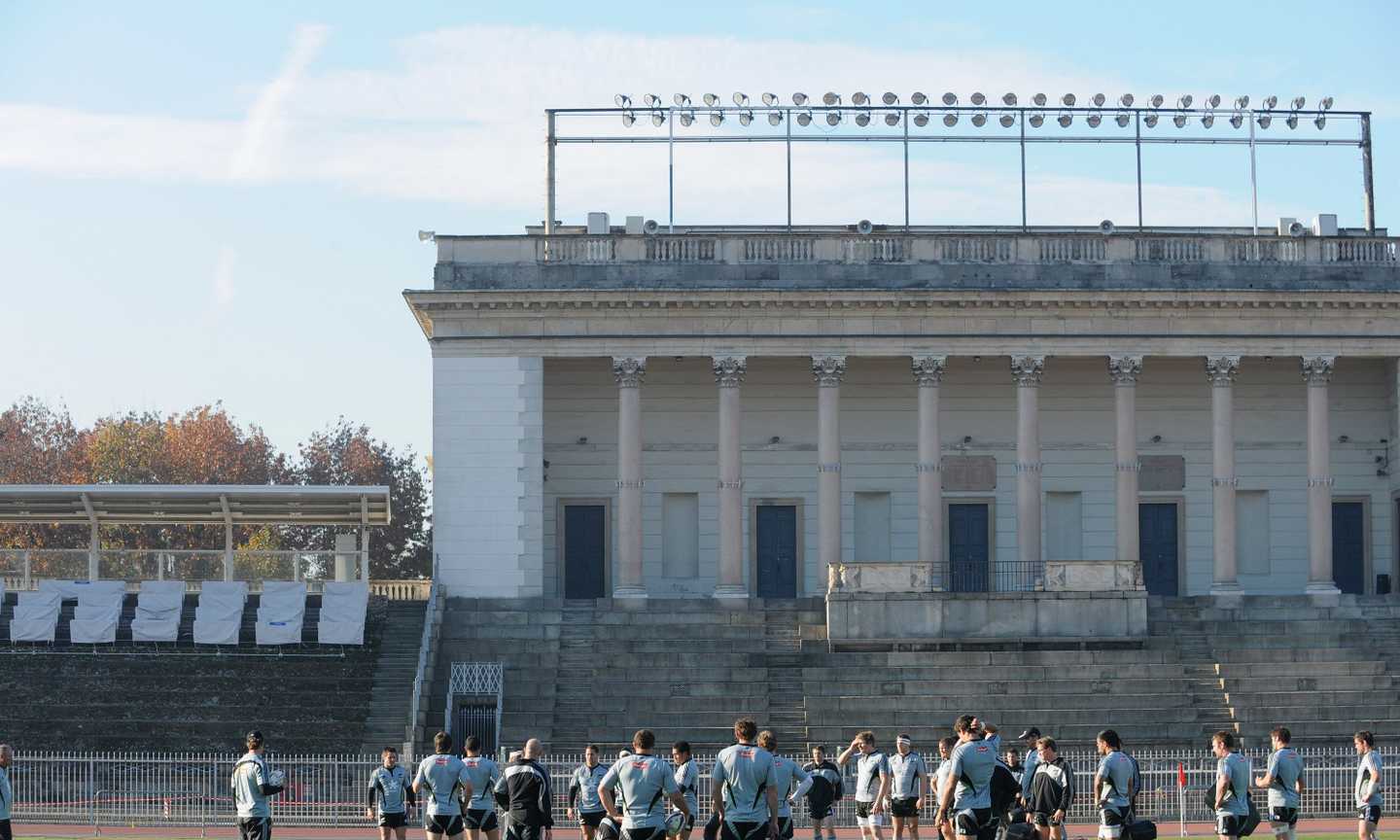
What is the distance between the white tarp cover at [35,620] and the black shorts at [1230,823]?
103 feet

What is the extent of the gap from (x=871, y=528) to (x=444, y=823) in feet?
101

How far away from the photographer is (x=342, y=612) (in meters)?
53.2

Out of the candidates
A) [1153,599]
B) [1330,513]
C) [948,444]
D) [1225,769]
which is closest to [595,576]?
[948,444]

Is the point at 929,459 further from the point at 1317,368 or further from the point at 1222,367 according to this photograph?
the point at 1317,368

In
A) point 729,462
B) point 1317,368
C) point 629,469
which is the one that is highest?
point 1317,368

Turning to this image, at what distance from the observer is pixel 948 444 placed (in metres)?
59.0

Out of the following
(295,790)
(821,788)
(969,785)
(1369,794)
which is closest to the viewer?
(969,785)

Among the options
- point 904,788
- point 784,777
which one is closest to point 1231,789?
point 904,788

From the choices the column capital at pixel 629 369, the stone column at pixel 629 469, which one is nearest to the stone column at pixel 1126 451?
the column capital at pixel 629 369

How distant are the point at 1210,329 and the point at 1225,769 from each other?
29.6m

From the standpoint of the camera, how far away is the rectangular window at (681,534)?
5872cm

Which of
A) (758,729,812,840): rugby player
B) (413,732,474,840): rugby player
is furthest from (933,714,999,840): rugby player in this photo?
(413,732,474,840): rugby player

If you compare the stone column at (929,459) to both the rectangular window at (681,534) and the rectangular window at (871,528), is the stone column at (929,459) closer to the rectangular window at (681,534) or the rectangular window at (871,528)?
the rectangular window at (871,528)

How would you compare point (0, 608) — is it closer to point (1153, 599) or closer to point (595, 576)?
point (595, 576)
